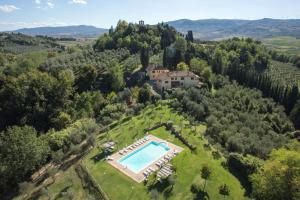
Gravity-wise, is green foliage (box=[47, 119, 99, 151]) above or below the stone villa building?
below

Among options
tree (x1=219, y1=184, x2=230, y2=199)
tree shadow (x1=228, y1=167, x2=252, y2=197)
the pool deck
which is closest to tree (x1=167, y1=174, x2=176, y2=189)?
the pool deck

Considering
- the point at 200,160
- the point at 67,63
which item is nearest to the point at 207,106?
the point at 200,160

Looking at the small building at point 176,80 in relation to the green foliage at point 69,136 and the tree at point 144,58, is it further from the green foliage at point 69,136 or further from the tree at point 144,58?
the green foliage at point 69,136

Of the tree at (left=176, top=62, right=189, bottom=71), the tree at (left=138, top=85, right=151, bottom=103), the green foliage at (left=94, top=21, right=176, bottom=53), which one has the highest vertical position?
the green foliage at (left=94, top=21, right=176, bottom=53)

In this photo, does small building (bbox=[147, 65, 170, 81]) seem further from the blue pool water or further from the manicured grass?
the manicured grass

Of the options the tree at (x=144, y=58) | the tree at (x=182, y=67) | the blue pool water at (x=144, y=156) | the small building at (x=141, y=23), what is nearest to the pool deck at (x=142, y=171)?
the blue pool water at (x=144, y=156)

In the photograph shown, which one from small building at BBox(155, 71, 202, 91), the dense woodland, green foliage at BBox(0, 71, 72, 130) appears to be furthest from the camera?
small building at BBox(155, 71, 202, 91)
